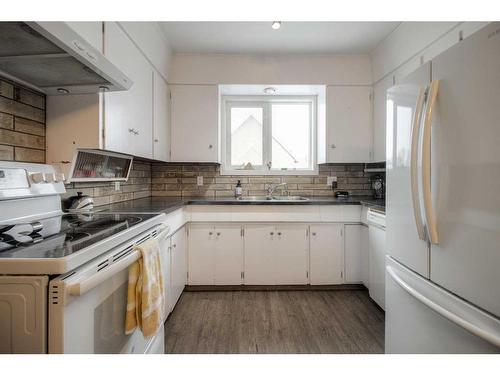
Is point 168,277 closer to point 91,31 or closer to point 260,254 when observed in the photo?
point 260,254

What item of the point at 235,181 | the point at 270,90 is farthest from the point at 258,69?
the point at 235,181

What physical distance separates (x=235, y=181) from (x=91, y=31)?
1.96 meters

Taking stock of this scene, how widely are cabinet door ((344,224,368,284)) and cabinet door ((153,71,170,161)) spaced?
6.25 ft

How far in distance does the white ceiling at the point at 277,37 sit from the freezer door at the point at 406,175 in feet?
4.32

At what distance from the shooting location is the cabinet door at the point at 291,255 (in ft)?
7.97

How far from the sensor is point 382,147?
2492 millimetres

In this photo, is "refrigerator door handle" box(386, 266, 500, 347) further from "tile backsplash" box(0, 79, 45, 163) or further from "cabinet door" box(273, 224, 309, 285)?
"tile backsplash" box(0, 79, 45, 163)

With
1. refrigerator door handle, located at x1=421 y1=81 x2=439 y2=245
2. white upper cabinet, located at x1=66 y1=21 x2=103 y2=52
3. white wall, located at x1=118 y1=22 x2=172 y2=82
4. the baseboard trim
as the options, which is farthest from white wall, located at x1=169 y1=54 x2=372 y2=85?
the baseboard trim

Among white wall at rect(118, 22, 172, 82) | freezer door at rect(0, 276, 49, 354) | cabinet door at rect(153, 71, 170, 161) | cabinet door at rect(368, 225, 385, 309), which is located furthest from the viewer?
cabinet door at rect(153, 71, 170, 161)

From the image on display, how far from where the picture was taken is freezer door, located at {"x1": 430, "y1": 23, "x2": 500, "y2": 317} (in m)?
0.80

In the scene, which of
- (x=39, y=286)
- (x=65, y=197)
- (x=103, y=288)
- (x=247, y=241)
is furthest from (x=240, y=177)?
(x=39, y=286)

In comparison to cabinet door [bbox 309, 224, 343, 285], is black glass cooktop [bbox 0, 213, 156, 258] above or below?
above

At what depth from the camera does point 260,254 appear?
2.43 m

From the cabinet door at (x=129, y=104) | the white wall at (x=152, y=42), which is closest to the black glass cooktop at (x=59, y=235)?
the cabinet door at (x=129, y=104)
